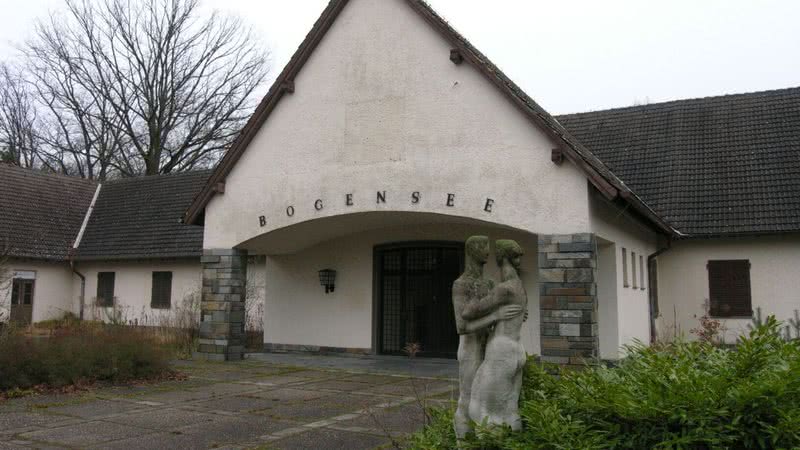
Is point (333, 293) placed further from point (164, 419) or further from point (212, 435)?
point (212, 435)

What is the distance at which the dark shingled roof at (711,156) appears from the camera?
15047 mm

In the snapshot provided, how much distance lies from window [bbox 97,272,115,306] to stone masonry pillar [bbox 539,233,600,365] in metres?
16.7

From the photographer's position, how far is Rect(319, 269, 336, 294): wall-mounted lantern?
1597cm

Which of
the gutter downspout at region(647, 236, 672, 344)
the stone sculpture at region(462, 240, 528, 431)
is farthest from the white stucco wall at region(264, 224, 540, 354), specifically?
the stone sculpture at region(462, 240, 528, 431)

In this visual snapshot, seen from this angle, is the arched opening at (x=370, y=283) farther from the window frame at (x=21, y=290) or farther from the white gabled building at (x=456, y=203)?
the window frame at (x=21, y=290)

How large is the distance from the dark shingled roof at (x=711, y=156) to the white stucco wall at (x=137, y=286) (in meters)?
12.4

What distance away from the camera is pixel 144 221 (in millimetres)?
23266

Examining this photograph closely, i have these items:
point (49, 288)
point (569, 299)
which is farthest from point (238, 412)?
point (49, 288)

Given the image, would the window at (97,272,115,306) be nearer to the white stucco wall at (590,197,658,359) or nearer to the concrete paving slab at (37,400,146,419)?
the concrete paving slab at (37,400,146,419)

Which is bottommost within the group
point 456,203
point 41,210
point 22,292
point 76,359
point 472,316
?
point 76,359

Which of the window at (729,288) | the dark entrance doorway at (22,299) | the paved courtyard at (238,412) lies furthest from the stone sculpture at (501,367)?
the dark entrance doorway at (22,299)

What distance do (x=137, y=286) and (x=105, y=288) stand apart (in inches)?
69.7

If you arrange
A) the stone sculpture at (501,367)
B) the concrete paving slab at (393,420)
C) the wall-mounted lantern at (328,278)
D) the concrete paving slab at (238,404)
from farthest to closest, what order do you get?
the wall-mounted lantern at (328,278)
the concrete paving slab at (238,404)
the concrete paving slab at (393,420)
the stone sculpture at (501,367)

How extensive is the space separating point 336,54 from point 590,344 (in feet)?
24.2
